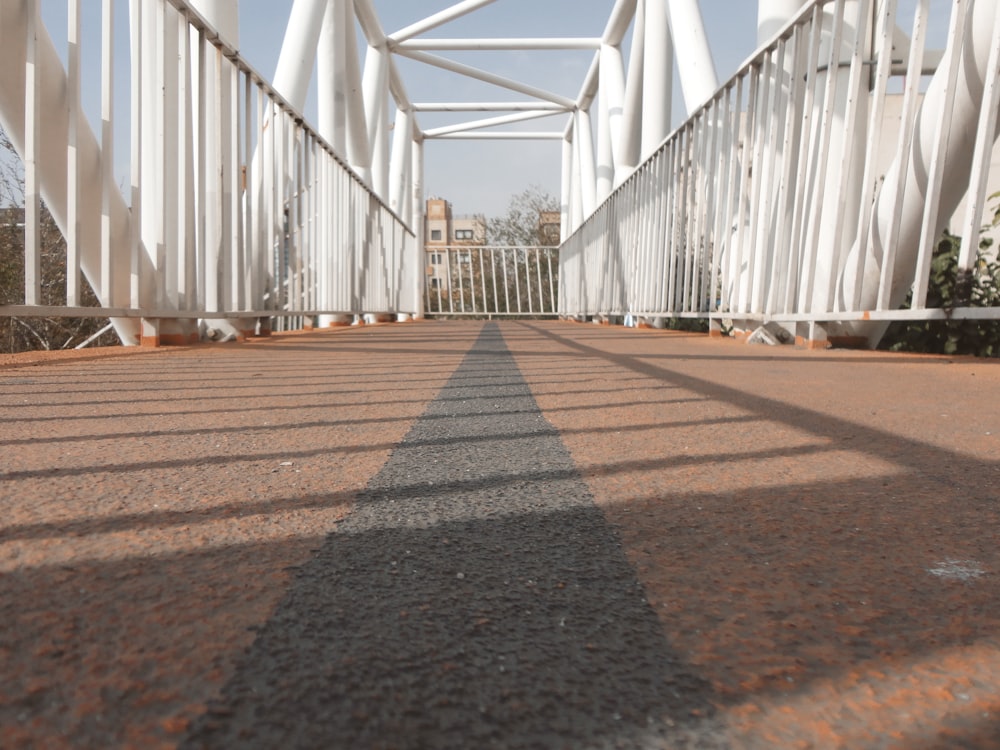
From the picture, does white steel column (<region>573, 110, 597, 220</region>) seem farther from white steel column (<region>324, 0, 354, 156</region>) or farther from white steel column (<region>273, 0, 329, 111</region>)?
white steel column (<region>273, 0, 329, 111</region>)

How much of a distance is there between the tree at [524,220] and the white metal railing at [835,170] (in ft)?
57.7

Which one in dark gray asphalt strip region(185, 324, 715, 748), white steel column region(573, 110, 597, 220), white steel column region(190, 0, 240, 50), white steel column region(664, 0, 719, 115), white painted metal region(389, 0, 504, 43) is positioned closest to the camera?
dark gray asphalt strip region(185, 324, 715, 748)

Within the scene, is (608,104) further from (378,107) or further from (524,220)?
(524,220)

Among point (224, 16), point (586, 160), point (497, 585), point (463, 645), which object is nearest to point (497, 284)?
point (586, 160)

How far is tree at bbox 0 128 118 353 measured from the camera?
525cm

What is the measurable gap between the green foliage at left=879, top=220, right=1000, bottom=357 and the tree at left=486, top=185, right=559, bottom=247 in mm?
19691

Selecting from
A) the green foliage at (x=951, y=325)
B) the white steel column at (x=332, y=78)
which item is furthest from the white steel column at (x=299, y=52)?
the green foliage at (x=951, y=325)

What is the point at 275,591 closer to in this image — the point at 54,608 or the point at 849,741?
the point at 54,608

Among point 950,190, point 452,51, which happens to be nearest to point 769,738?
point 950,190

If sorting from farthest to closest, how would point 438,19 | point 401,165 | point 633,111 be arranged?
point 401,165
point 438,19
point 633,111

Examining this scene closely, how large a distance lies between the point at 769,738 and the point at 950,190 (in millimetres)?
2784

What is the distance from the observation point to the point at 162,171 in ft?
10.6

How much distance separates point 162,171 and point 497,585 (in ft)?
10.3

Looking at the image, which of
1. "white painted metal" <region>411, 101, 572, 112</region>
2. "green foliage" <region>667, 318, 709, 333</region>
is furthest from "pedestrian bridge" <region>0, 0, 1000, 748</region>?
"white painted metal" <region>411, 101, 572, 112</region>
